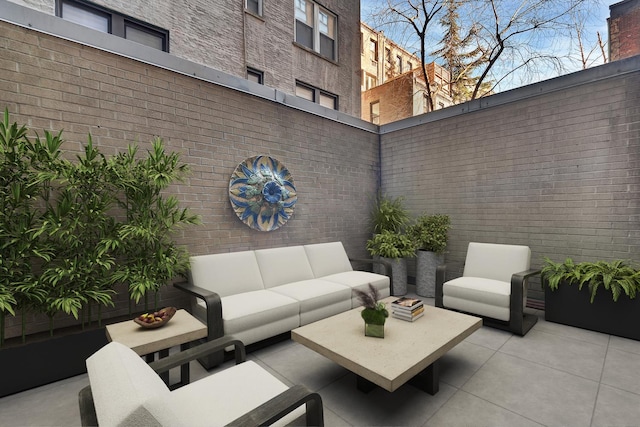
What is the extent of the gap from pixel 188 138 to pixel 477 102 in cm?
433

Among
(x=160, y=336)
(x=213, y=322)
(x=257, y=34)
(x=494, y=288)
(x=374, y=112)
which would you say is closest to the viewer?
(x=160, y=336)

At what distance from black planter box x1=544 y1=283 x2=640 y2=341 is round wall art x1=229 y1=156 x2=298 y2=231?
356cm

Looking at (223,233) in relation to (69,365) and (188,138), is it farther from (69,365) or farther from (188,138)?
(69,365)

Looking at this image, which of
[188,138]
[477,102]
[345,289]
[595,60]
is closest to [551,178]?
[477,102]

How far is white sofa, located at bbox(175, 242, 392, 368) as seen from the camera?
2.61 meters

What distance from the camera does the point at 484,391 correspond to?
7.02 ft

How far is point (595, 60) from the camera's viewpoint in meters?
4.69

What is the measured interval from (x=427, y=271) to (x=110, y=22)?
241 inches

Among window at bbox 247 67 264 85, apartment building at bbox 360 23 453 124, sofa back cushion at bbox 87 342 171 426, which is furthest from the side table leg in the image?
apartment building at bbox 360 23 453 124

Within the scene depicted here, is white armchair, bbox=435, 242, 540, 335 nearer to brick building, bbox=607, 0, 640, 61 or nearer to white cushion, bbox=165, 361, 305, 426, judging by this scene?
white cushion, bbox=165, 361, 305, 426

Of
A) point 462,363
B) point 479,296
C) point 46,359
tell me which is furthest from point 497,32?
point 46,359

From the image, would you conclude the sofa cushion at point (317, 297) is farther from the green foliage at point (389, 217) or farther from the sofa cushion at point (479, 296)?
the green foliage at point (389, 217)

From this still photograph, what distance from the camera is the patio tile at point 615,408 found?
1806 mm

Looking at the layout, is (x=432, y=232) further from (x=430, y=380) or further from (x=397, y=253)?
(x=430, y=380)
